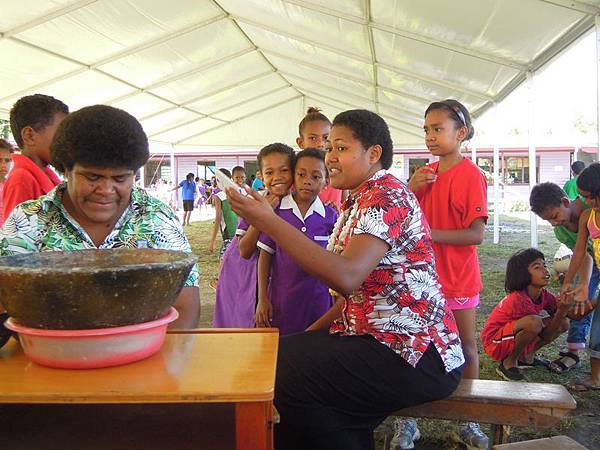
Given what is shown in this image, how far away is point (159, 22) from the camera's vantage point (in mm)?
7953

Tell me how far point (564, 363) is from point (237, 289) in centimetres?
258

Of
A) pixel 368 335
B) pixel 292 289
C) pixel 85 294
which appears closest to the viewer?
pixel 85 294

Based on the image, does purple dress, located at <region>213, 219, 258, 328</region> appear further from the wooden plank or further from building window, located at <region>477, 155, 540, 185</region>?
building window, located at <region>477, 155, 540, 185</region>

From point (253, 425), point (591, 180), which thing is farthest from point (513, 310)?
point (253, 425)

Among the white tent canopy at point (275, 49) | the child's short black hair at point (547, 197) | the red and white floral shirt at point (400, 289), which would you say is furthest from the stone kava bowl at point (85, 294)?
the white tent canopy at point (275, 49)

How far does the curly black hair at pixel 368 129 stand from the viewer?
1.93 metres

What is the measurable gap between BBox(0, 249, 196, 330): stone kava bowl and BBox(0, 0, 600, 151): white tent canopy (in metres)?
4.39

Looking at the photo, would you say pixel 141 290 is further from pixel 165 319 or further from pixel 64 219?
pixel 64 219

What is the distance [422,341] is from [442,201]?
3.83 feet

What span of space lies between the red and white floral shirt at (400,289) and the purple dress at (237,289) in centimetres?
101

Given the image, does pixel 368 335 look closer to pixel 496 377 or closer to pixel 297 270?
pixel 297 270

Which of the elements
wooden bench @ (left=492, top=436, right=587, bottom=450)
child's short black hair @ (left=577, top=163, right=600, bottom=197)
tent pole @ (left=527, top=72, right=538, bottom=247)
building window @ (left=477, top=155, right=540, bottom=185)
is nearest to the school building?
building window @ (left=477, top=155, right=540, bottom=185)

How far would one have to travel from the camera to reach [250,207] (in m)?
1.57

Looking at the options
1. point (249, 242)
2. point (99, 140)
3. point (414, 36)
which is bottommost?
point (249, 242)
